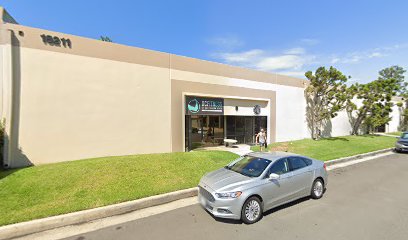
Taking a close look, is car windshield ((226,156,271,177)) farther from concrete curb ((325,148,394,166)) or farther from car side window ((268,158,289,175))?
concrete curb ((325,148,394,166))

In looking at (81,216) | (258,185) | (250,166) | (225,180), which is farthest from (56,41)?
(258,185)

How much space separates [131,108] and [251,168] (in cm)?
713

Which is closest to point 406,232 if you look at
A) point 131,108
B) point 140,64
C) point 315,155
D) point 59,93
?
point 315,155

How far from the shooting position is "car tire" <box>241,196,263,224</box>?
444 centimetres

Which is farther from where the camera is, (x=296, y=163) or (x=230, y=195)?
(x=296, y=163)

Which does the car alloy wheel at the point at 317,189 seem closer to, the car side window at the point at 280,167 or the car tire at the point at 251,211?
the car side window at the point at 280,167

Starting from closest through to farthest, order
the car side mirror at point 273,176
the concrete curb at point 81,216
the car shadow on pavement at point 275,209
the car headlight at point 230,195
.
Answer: the concrete curb at point 81,216, the car headlight at point 230,195, the car shadow on pavement at point 275,209, the car side mirror at point 273,176

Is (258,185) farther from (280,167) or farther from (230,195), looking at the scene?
(280,167)

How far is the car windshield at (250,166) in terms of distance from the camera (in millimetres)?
5136

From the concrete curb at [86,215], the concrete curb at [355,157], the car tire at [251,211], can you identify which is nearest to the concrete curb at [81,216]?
the concrete curb at [86,215]

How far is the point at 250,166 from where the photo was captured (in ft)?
18.0

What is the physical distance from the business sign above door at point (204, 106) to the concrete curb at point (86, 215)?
6.36 meters

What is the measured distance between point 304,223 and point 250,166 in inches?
68.9

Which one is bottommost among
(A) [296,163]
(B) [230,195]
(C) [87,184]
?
(C) [87,184]
